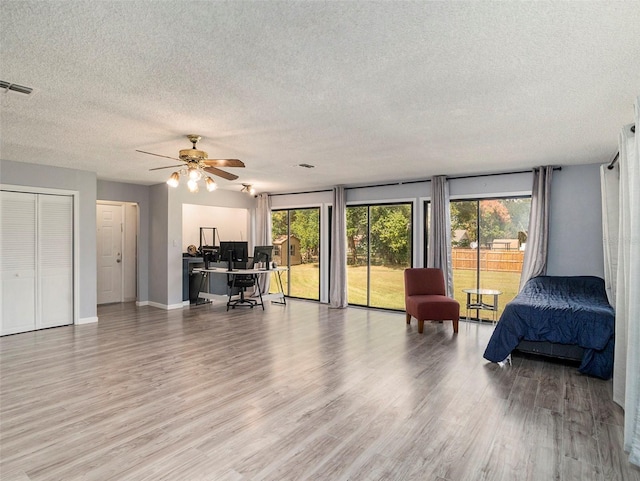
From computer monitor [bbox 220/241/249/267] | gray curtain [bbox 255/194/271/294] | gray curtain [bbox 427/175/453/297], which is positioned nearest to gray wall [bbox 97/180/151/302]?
computer monitor [bbox 220/241/249/267]

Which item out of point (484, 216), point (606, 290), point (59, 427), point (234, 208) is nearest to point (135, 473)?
point (59, 427)

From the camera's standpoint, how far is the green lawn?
6273 millimetres

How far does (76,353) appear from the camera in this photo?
4.45 m

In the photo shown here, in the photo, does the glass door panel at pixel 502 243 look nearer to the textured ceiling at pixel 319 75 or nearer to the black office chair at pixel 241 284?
the textured ceiling at pixel 319 75

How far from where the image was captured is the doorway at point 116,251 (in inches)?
306

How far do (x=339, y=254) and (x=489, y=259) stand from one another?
2809mm

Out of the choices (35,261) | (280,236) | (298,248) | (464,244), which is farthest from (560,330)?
(35,261)

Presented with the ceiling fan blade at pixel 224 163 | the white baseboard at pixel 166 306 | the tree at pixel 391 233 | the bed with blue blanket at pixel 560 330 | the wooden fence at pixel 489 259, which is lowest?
the white baseboard at pixel 166 306

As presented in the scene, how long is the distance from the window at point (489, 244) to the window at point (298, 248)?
3.11 metres

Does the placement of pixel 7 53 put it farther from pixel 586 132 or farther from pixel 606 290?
pixel 606 290

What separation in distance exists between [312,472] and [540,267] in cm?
489

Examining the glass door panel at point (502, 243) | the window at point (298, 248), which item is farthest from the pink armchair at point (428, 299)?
the window at point (298, 248)

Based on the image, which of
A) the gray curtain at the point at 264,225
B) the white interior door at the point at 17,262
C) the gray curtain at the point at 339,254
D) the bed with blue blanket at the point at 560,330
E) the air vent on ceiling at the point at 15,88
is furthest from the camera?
the gray curtain at the point at 264,225

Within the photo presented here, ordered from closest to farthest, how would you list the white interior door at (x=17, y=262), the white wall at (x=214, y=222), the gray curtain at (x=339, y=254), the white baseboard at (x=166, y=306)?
the white interior door at (x=17, y=262) < the white baseboard at (x=166, y=306) < the gray curtain at (x=339, y=254) < the white wall at (x=214, y=222)
